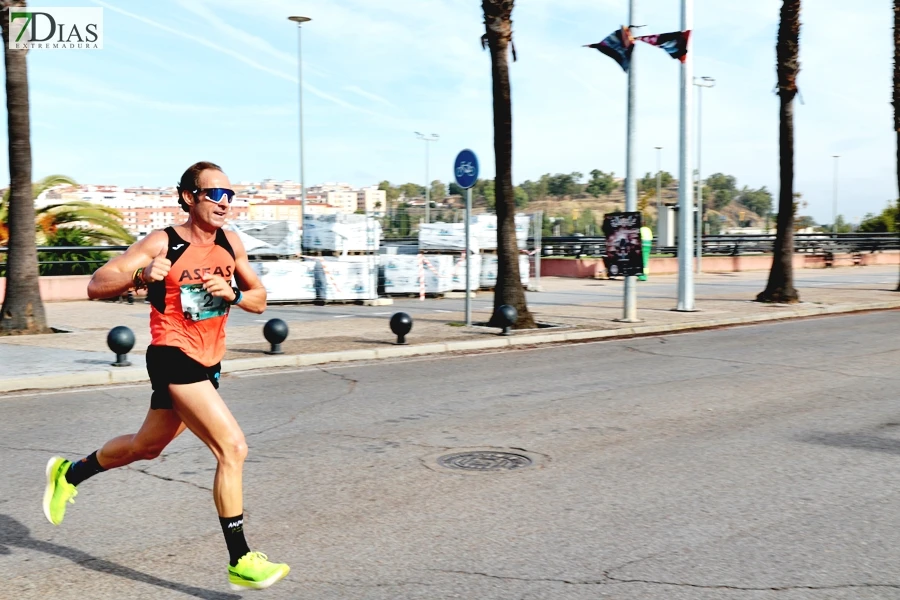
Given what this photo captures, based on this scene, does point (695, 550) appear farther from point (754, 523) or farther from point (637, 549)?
point (754, 523)

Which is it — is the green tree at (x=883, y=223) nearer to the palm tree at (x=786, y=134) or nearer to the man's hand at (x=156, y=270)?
the palm tree at (x=786, y=134)

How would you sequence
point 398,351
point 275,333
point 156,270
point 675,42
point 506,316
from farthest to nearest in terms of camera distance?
point 675,42 < point 506,316 < point 398,351 < point 275,333 < point 156,270

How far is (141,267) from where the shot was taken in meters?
4.14

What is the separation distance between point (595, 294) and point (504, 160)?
942cm

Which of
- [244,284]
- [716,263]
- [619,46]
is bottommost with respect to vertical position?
[716,263]

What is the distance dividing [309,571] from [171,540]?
930 millimetres

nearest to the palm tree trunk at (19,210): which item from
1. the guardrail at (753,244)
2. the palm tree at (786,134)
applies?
the palm tree at (786,134)

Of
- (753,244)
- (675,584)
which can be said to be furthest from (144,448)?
(753,244)


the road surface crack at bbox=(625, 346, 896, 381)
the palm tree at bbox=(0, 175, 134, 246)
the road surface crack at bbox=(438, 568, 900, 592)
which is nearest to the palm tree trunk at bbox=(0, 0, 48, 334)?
the road surface crack at bbox=(625, 346, 896, 381)

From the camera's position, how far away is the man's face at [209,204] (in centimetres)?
425

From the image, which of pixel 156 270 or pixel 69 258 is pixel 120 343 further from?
pixel 69 258

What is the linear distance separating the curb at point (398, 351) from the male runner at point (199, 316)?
638 cm

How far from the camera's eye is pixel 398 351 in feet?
41.9

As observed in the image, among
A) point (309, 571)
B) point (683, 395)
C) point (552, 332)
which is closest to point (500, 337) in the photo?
point (552, 332)
